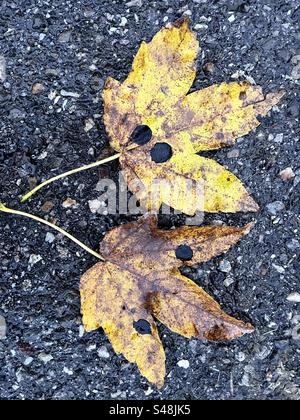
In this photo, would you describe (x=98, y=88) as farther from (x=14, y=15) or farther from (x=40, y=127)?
(x=14, y=15)

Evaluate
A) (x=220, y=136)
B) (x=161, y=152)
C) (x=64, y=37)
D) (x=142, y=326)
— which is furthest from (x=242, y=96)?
(x=142, y=326)

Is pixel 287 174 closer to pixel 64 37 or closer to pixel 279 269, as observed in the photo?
pixel 279 269

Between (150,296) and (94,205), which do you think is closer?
(150,296)

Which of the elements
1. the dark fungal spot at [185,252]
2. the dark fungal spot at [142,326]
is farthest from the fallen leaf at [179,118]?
the dark fungal spot at [142,326]

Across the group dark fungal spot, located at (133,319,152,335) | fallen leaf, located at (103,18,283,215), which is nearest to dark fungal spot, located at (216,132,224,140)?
fallen leaf, located at (103,18,283,215)

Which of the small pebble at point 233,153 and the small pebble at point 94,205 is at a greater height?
the small pebble at point 233,153

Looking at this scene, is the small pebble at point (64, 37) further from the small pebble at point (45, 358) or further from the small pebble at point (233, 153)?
the small pebble at point (45, 358)

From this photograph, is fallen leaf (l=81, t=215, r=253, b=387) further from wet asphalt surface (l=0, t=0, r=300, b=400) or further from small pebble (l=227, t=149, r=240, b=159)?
small pebble (l=227, t=149, r=240, b=159)
